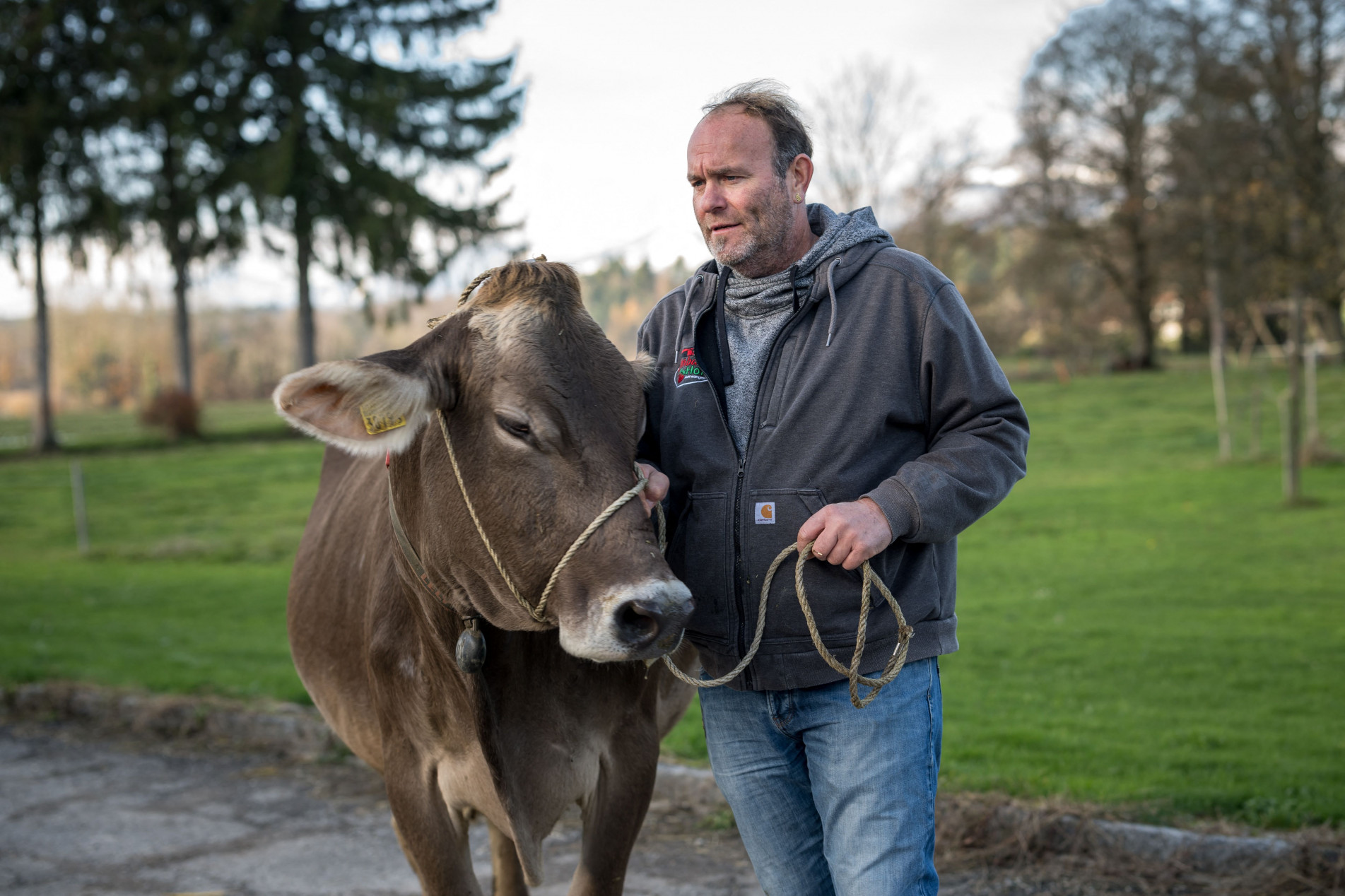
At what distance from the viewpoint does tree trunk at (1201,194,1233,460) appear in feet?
53.6

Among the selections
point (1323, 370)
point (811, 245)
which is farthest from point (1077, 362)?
point (811, 245)

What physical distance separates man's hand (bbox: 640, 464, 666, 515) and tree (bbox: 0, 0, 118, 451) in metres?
28.0

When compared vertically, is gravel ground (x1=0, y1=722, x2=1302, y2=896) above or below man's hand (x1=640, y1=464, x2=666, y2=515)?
below

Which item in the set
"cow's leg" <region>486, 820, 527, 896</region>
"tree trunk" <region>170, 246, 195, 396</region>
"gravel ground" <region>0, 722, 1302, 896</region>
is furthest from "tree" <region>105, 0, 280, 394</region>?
"cow's leg" <region>486, 820, 527, 896</region>

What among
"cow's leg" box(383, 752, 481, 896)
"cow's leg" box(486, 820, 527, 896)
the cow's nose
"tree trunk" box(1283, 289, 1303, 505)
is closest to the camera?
the cow's nose

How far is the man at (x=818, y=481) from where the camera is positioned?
223cm

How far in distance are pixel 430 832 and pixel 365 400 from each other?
119 centimetres

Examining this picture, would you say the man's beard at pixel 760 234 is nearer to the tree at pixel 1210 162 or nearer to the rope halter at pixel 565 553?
the rope halter at pixel 565 553

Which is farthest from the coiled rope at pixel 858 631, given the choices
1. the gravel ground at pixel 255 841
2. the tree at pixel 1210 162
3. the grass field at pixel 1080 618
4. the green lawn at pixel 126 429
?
the green lawn at pixel 126 429

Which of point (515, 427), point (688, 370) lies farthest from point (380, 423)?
point (688, 370)

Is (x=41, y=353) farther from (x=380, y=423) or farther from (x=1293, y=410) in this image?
(x=380, y=423)

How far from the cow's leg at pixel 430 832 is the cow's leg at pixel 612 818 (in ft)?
0.99

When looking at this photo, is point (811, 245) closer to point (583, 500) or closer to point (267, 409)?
point (583, 500)

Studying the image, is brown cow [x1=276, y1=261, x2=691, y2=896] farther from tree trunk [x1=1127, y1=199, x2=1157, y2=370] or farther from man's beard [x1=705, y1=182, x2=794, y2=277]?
tree trunk [x1=1127, y1=199, x2=1157, y2=370]
